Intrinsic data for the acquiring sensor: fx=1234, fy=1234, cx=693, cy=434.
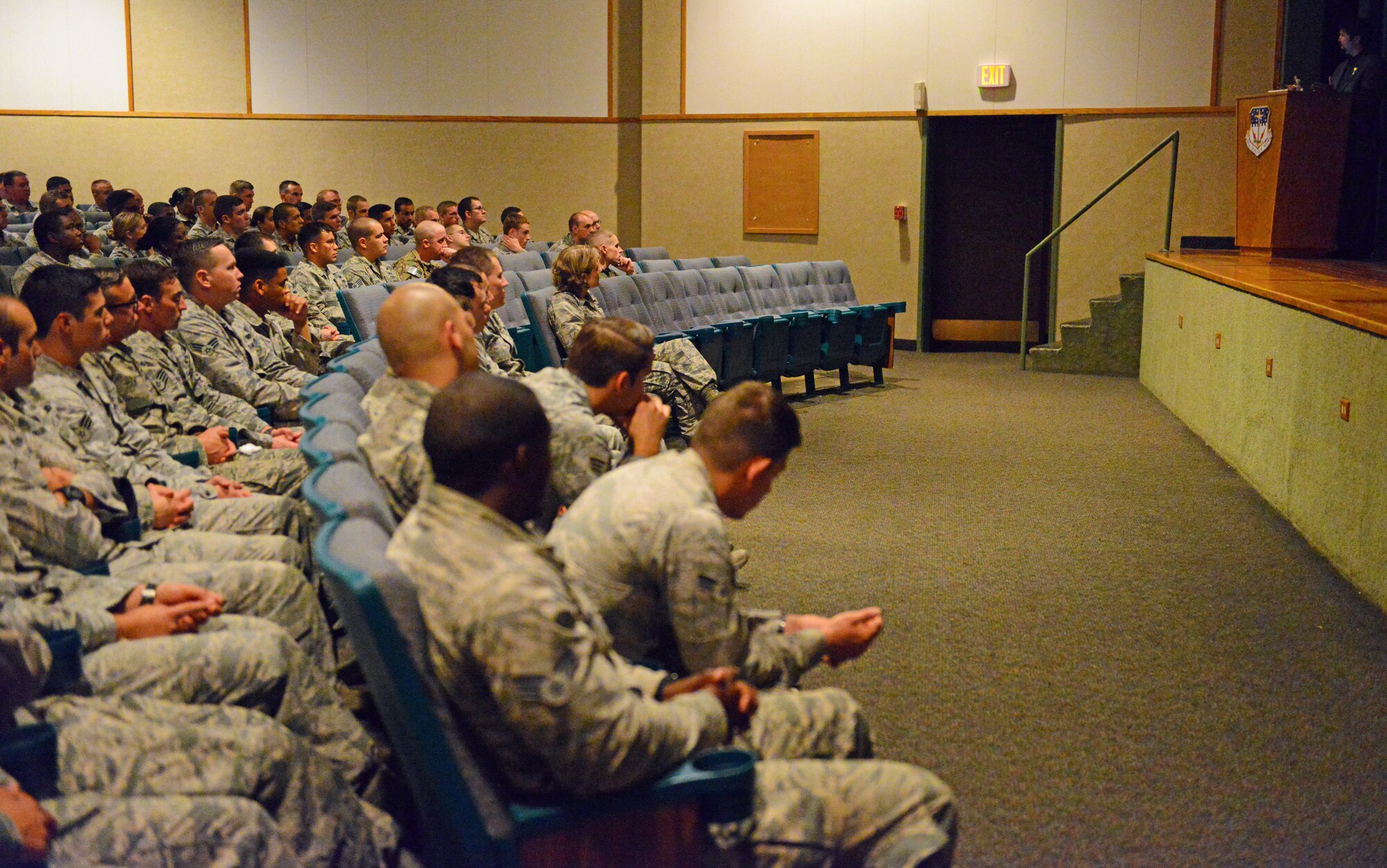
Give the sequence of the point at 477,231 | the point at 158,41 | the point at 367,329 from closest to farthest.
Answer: the point at 367,329
the point at 477,231
the point at 158,41

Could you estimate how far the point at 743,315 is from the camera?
8.30 meters

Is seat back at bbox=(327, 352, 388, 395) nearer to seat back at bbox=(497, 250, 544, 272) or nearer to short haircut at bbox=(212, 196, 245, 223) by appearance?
seat back at bbox=(497, 250, 544, 272)

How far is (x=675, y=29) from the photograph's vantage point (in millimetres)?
11852

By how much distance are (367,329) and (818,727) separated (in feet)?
12.1

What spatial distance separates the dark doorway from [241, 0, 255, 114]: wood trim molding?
690 cm

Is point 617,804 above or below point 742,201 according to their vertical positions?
below

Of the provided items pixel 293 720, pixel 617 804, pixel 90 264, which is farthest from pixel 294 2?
pixel 617 804

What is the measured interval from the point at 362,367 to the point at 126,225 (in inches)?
206

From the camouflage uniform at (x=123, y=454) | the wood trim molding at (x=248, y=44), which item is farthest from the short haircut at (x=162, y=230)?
the wood trim molding at (x=248, y=44)

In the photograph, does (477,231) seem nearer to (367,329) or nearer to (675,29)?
(675,29)

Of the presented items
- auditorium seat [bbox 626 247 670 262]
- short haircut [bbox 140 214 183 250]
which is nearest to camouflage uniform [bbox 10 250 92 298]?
short haircut [bbox 140 214 183 250]

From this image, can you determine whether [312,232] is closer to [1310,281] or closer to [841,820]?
[1310,281]

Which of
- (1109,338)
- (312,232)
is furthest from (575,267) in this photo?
(1109,338)

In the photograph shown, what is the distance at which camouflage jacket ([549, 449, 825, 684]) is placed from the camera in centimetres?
191
